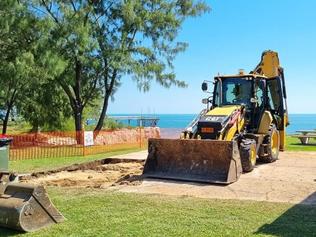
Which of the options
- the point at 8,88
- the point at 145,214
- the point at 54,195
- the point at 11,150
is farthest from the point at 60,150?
the point at 145,214

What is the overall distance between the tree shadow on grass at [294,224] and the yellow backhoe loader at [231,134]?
2796 millimetres

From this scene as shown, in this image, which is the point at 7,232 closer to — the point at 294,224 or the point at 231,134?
the point at 294,224

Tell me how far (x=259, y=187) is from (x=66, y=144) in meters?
11.8

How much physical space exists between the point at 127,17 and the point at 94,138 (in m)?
7.30

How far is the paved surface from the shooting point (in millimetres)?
8884

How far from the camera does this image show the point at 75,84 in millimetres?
25047

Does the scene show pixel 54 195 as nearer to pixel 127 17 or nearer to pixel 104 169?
pixel 104 169

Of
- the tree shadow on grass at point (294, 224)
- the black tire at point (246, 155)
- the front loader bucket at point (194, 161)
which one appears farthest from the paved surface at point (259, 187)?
the tree shadow on grass at point (294, 224)

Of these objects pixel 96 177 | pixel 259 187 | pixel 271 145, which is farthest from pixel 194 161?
pixel 271 145

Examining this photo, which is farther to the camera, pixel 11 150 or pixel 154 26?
pixel 154 26

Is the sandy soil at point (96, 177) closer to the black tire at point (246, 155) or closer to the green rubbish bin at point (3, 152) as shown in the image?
the green rubbish bin at point (3, 152)

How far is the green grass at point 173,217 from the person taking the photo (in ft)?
20.7

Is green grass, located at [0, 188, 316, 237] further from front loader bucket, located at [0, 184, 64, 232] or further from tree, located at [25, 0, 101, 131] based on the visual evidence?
tree, located at [25, 0, 101, 131]

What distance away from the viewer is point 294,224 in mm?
6629
